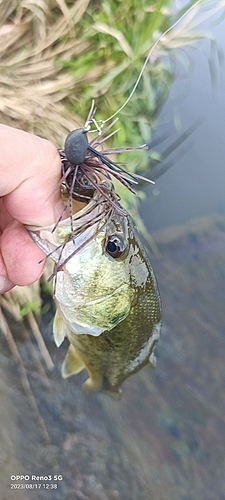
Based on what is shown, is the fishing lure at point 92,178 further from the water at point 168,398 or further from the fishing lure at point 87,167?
the water at point 168,398

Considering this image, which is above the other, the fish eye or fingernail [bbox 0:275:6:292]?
the fish eye

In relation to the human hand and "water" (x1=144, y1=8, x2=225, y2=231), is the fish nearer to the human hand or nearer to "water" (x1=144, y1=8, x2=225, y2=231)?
the human hand

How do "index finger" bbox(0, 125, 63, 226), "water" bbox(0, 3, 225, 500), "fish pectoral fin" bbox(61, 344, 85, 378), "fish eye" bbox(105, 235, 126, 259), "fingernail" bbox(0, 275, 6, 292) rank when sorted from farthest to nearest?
"water" bbox(0, 3, 225, 500)
"fish pectoral fin" bbox(61, 344, 85, 378)
"fingernail" bbox(0, 275, 6, 292)
"fish eye" bbox(105, 235, 126, 259)
"index finger" bbox(0, 125, 63, 226)

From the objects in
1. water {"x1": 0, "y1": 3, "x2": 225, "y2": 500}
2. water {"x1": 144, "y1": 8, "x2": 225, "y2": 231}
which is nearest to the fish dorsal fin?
water {"x1": 0, "y1": 3, "x2": 225, "y2": 500}

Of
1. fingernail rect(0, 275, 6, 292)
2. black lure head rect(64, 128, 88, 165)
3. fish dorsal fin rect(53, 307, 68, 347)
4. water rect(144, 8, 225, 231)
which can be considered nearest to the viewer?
black lure head rect(64, 128, 88, 165)

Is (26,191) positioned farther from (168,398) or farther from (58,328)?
(168,398)

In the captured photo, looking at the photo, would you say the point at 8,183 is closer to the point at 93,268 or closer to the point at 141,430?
the point at 93,268

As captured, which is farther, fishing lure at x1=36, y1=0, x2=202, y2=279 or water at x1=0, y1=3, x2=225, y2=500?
water at x1=0, y1=3, x2=225, y2=500
